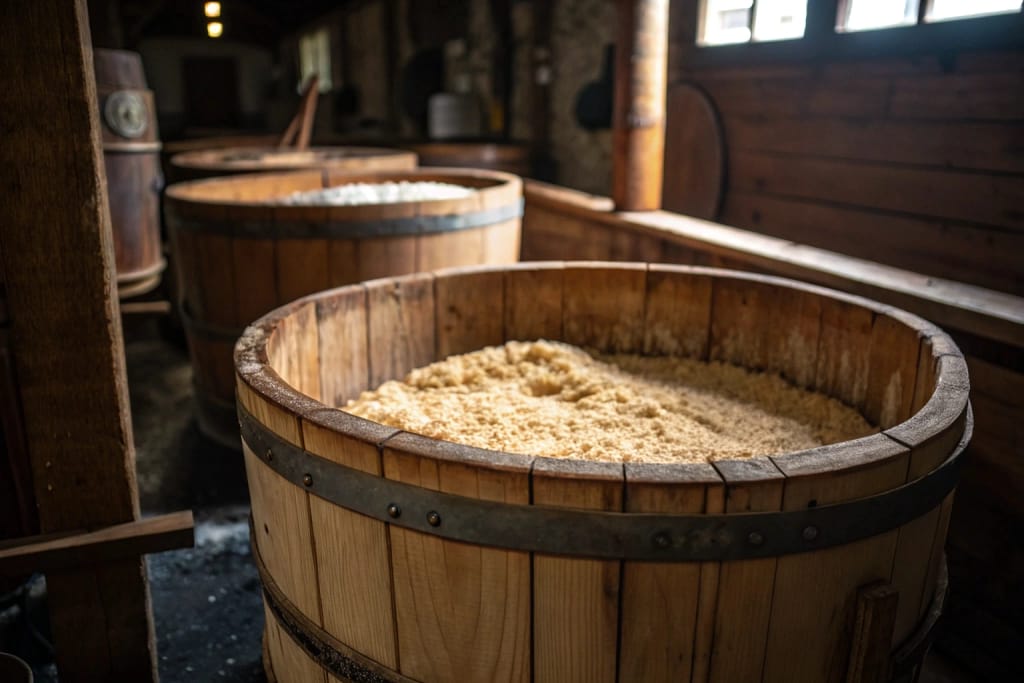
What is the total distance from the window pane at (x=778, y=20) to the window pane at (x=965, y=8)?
932mm

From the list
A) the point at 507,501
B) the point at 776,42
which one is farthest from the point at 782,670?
the point at 776,42

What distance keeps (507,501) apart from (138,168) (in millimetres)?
4709

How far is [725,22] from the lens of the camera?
5328 millimetres

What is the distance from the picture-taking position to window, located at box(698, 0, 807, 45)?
472 centimetres

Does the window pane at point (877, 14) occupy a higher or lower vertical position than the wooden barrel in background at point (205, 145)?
higher

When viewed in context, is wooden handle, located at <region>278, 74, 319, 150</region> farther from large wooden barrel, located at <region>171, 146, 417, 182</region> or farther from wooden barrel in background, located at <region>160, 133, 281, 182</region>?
wooden barrel in background, located at <region>160, 133, 281, 182</region>

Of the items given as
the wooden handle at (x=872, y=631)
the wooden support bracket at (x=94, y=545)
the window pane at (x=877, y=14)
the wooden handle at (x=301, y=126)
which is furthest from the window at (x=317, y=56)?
the wooden handle at (x=872, y=631)

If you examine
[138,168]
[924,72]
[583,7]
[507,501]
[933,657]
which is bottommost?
[933,657]

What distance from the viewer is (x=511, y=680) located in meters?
1.39

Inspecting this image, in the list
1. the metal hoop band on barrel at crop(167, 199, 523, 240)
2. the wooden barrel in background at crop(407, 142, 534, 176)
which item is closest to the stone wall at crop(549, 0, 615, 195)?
the wooden barrel in background at crop(407, 142, 534, 176)

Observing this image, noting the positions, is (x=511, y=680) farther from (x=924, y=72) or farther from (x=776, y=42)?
(x=776, y=42)

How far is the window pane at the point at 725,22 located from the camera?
5.15 m

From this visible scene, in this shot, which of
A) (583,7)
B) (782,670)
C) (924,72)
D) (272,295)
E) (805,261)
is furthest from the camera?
(583,7)

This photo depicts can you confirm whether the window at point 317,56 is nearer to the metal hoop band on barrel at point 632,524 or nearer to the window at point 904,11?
the window at point 904,11
